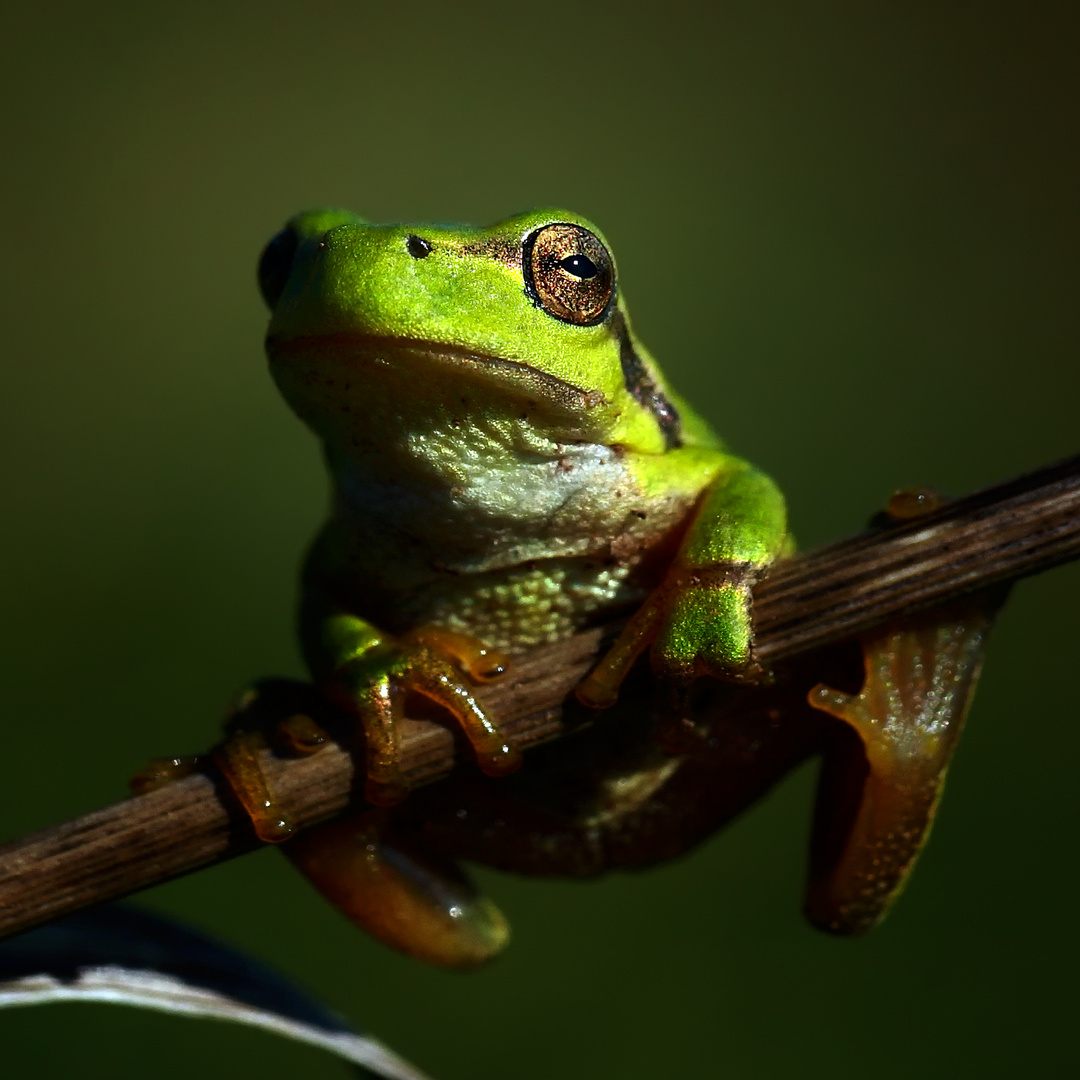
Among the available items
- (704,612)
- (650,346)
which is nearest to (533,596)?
(704,612)

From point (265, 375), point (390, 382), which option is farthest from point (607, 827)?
point (265, 375)

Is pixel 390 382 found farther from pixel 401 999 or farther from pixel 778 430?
pixel 778 430

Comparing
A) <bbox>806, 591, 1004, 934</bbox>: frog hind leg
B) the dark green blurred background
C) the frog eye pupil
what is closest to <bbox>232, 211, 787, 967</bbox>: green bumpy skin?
the frog eye pupil

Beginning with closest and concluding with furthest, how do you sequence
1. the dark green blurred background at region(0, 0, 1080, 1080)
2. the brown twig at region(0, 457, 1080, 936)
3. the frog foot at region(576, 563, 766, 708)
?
1. the brown twig at region(0, 457, 1080, 936)
2. the frog foot at region(576, 563, 766, 708)
3. the dark green blurred background at region(0, 0, 1080, 1080)

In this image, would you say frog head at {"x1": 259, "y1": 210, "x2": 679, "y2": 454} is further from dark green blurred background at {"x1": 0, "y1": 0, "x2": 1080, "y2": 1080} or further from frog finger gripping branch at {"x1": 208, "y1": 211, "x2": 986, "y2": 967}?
dark green blurred background at {"x1": 0, "y1": 0, "x2": 1080, "y2": 1080}

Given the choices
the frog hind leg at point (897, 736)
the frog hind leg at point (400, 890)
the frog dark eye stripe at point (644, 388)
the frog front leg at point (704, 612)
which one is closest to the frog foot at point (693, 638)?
the frog front leg at point (704, 612)

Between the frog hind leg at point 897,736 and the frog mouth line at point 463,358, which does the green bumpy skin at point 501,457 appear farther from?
the frog hind leg at point 897,736
